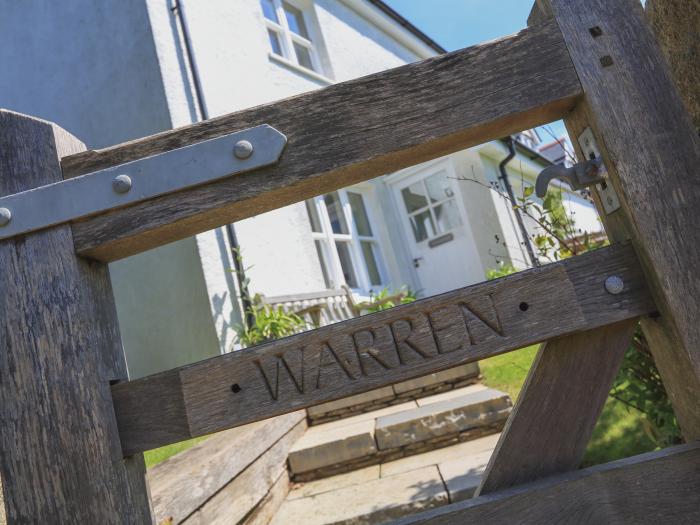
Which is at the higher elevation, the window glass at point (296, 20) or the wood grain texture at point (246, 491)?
the window glass at point (296, 20)

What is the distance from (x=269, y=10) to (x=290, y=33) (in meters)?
0.40

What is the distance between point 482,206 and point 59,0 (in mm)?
6318

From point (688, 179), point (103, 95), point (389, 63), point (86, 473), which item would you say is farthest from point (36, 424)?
point (389, 63)

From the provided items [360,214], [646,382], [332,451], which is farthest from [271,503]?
[360,214]

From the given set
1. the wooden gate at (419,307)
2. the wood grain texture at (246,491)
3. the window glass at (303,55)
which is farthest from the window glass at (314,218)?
the wooden gate at (419,307)

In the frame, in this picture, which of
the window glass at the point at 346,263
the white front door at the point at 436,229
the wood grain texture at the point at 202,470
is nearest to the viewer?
the wood grain texture at the point at 202,470

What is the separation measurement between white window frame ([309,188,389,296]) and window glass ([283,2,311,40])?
2.36m

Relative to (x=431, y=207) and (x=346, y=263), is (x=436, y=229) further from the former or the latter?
(x=346, y=263)

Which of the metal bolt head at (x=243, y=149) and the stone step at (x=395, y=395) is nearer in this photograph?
the metal bolt head at (x=243, y=149)

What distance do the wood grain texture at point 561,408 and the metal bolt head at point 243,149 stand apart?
2.22ft

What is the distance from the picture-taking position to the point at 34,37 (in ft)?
21.6

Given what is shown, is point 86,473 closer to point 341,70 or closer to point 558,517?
point 558,517

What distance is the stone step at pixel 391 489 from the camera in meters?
2.37

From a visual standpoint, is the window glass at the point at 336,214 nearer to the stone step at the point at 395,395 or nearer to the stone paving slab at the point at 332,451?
the stone step at the point at 395,395
